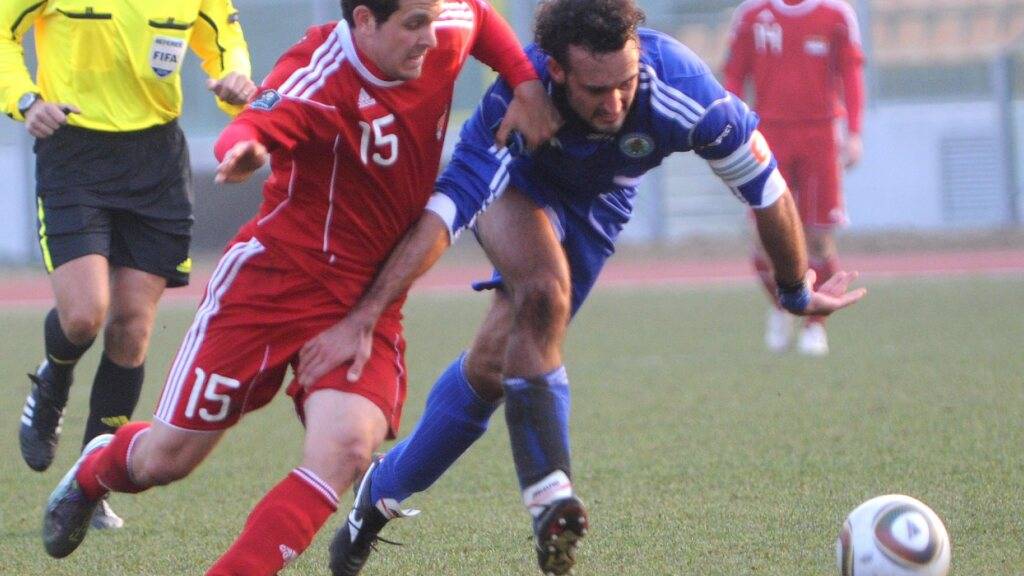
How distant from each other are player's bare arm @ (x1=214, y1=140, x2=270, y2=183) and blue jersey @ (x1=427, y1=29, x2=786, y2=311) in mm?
579

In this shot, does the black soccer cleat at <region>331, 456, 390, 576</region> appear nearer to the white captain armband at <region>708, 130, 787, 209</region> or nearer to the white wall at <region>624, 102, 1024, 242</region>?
the white captain armband at <region>708, 130, 787, 209</region>

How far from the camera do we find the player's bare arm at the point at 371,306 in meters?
3.76

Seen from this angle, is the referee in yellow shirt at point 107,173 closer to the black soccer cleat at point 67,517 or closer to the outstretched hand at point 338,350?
the black soccer cleat at point 67,517

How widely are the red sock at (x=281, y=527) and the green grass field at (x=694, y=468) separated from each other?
690mm

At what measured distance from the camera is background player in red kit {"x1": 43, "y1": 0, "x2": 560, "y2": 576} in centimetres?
369

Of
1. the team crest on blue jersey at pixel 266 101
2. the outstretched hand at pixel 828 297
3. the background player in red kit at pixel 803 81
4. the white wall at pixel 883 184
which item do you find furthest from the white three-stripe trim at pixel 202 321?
the white wall at pixel 883 184

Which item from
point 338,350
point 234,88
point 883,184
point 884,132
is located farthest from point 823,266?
point 884,132

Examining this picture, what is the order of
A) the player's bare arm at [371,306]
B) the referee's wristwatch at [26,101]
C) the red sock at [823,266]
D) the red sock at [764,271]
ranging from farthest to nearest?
the red sock at [764,271] < the red sock at [823,266] < the referee's wristwatch at [26,101] < the player's bare arm at [371,306]

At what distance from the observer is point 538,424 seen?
4016 millimetres

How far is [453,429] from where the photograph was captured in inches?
174

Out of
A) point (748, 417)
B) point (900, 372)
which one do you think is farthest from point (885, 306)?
point (748, 417)

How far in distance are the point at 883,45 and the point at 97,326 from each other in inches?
784

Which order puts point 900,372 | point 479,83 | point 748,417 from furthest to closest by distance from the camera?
1. point 479,83
2. point 900,372
3. point 748,417

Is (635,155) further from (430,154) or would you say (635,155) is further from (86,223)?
(86,223)
